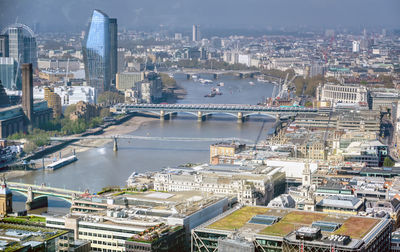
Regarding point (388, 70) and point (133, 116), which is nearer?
point (133, 116)

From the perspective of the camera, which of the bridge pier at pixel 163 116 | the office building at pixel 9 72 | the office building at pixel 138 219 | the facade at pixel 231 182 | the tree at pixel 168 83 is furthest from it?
the tree at pixel 168 83

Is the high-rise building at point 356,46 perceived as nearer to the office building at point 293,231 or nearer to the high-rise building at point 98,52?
the high-rise building at point 98,52

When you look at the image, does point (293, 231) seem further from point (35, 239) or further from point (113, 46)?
point (113, 46)

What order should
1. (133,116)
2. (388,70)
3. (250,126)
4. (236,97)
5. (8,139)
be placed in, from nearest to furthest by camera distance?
1. (8,139)
2. (250,126)
3. (133,116)
4. (236,97)
5. (388,70)

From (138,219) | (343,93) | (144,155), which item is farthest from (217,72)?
(138,219)

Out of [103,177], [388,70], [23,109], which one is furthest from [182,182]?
[388,70]

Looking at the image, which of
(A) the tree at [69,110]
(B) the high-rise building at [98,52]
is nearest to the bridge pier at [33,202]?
(A) the tree at [69,110]

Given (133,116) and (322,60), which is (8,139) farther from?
(322,60)

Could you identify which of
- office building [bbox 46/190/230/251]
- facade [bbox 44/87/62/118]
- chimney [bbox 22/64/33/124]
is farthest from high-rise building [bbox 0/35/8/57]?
office building [bbox 46/190/230/251]
